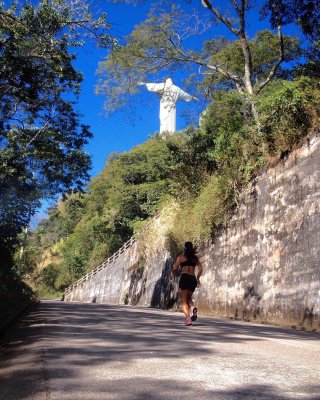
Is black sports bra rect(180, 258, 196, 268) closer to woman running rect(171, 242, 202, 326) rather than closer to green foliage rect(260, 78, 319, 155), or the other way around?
woman running rect(171, 242, 202, 326)

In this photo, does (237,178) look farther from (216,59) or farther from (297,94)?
(216,59)

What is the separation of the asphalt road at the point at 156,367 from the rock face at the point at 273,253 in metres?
3.12

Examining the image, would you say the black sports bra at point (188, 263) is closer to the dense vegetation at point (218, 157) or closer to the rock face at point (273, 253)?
the rock face at point (273, 253)

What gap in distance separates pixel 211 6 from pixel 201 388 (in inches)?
679

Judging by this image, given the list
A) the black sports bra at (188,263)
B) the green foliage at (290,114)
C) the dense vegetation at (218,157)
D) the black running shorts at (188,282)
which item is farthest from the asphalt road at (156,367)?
the dense vegetation at (218,157)

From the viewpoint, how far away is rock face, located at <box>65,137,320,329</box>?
9.88 metres

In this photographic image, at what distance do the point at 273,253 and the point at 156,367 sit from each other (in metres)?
7.68

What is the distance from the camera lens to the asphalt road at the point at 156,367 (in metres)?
3.50

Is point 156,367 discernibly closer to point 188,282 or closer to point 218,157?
point 188,282

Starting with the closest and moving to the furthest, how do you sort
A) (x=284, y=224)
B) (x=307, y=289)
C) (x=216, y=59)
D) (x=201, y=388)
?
1. (x=201, y=388)
2. (x=307, y=289)
3. (x=284, y=224)
4. (x=216, y=59)

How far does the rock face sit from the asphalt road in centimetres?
312

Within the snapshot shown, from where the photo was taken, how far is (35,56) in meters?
9.90

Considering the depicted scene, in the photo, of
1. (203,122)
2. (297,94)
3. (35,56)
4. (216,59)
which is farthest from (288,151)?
(216,59)

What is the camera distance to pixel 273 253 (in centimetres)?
1139
